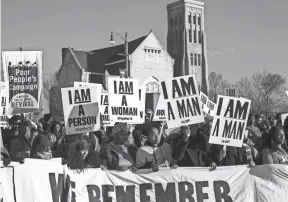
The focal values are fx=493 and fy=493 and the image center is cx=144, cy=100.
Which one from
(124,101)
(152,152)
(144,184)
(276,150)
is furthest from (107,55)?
(144,184)

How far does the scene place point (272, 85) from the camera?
7069 centimetres

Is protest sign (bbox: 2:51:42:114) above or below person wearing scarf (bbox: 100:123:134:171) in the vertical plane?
above

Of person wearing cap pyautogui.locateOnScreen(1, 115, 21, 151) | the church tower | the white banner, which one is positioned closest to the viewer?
the white banner

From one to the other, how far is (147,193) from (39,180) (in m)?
1.54

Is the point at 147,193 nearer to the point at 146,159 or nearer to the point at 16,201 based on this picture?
the point at 146,159

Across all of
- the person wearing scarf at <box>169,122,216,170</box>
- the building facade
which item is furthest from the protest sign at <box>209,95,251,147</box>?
the building facade

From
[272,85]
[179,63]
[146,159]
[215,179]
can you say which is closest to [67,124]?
[146,159]

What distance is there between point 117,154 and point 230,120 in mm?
2034

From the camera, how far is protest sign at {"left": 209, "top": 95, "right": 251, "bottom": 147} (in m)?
7.84

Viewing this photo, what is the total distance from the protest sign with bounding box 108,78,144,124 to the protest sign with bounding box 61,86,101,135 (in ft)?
3.10

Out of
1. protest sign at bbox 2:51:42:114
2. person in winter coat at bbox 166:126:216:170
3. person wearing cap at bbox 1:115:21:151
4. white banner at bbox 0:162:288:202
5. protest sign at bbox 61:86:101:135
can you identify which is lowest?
white banner at bbox 0:162:288:202

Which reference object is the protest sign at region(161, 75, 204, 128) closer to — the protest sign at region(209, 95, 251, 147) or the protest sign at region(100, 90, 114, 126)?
the protest sign at region(209, 95, 251, 147)

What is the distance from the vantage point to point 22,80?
10.1m

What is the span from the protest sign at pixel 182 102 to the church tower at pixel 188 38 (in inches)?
3699
